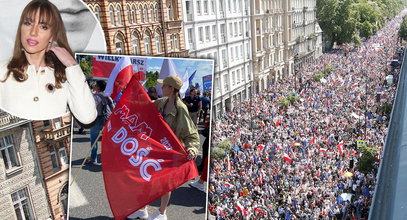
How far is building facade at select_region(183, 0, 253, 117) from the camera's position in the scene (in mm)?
31734

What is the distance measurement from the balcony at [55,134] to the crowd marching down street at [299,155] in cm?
582

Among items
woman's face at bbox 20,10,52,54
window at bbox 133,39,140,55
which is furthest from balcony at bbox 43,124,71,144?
window at bbox 133,39,140,55

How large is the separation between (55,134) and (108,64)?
8.67 metres

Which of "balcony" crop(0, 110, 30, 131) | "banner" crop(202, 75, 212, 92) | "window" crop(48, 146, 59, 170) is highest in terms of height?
"banner" crop(202, 75, 212, 92)

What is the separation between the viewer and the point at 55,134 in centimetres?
1332

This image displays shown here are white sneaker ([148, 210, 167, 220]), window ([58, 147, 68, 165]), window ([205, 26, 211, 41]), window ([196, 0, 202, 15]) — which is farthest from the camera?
window ([205, 26, 211, 41])

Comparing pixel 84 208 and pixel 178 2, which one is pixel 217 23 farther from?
pixel 84 208

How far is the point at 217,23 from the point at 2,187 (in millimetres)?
25550

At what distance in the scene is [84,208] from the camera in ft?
17.6

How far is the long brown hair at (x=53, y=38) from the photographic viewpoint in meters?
6.43

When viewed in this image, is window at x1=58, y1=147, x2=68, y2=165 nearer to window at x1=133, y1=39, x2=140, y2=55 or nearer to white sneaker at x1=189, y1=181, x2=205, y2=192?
white sneaker at x1=189, y1=181, x2=205, y2=192

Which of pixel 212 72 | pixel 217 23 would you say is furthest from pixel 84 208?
pixel 217 23

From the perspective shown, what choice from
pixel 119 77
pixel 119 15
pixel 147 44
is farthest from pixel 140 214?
pixel 147 44

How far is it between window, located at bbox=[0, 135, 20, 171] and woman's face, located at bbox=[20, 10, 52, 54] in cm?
737
